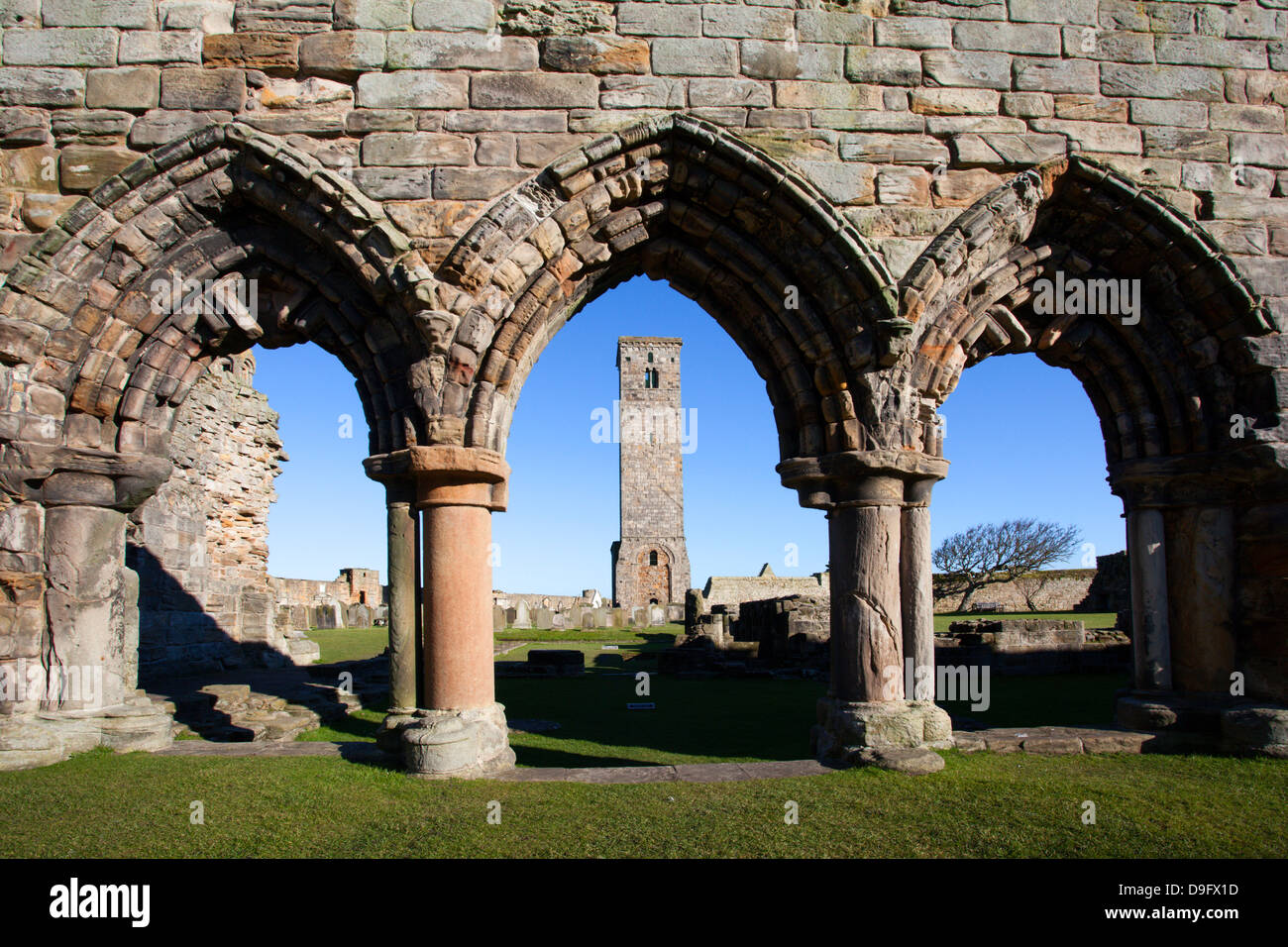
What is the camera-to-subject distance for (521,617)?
22.5 meters

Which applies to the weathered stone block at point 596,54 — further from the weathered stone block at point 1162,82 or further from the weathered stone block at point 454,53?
the weathered stone block at point 1162,82

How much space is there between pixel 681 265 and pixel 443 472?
252cm

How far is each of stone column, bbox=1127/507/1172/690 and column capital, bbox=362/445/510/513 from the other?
16.6 ft

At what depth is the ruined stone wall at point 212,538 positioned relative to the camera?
1077 centimetres

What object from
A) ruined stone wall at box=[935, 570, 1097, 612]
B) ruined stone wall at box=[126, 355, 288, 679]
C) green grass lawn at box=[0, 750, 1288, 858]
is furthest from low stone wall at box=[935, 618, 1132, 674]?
ruined stone wall at box=[935, 570, 1097, 612]

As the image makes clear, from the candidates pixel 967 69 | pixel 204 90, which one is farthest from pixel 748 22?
pixel 204 90

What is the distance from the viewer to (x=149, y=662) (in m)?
10.3

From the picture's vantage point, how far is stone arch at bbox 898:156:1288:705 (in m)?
6.24

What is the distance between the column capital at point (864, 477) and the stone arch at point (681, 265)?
0.54 feet

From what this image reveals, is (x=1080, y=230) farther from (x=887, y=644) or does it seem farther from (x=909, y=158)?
(x=887, y=644)

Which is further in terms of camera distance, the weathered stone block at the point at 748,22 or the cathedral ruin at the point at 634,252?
the weathered stone block at the point at 748,22

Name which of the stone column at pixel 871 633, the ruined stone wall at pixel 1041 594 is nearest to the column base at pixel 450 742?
the stone column at pixel 871 633

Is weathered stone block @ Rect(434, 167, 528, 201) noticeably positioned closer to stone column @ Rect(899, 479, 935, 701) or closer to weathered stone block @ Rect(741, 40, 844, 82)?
weathered stone block @ Rect(741, 40, 844, 82)

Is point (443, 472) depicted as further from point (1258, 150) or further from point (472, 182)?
point (1258, 150)
